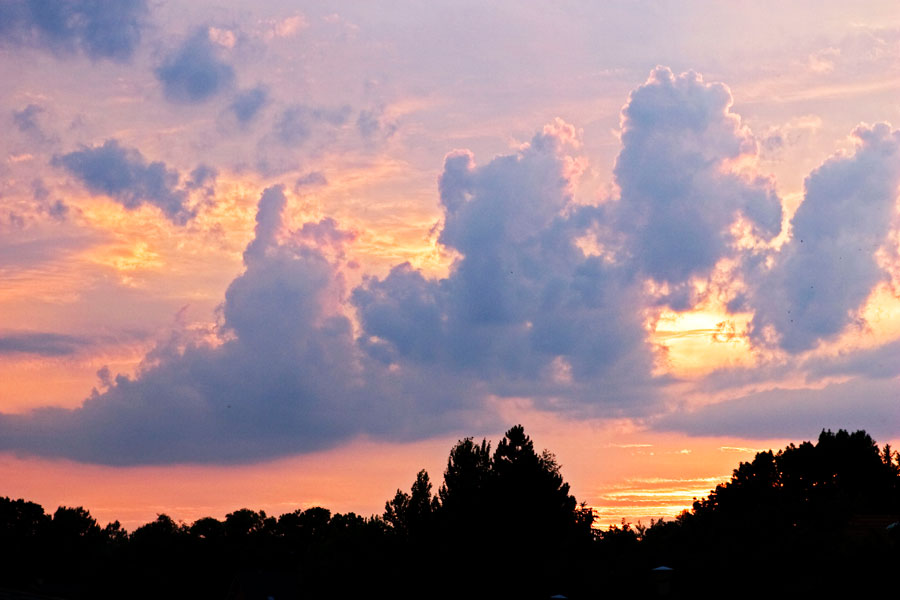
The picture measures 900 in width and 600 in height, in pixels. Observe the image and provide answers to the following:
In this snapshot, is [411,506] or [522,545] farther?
[411,506]

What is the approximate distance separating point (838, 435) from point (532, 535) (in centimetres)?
5815

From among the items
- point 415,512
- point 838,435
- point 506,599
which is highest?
point 838,435

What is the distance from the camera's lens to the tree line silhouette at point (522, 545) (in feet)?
176

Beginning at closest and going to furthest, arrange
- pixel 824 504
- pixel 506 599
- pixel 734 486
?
pixel 824 504 → pixel 506 599 → pixel 734 486

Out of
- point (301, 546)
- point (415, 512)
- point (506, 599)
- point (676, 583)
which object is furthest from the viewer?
point (301, 546)

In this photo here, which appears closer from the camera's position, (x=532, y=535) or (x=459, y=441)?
(x=532, y=535)

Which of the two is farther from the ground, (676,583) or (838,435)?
(838,435)

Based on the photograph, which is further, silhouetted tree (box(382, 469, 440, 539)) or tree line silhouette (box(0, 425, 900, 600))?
silhouetted tree (box(382, 469, 440, 539))

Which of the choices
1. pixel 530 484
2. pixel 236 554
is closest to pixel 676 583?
pixel 530 484

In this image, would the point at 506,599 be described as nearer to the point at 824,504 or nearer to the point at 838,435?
the point at 824,504

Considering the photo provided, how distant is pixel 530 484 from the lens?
3383 inches

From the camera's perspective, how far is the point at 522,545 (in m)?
76.3

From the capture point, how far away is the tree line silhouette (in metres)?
53.7

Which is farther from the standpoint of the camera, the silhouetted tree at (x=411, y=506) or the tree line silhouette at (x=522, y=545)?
the silhouetted tree at (x=411, y=506)
